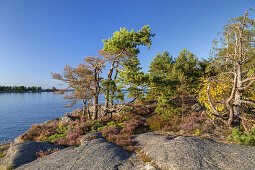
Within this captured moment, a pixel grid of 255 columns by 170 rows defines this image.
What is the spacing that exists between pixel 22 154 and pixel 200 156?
27.8 ft

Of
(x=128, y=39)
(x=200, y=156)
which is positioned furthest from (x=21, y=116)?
(x=200, y=156)

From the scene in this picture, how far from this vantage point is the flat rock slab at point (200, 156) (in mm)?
4133

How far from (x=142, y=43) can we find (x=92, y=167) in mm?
11442

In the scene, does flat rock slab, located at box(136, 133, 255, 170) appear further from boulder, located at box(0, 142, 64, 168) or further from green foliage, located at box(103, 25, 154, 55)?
green foliage, located at box(103, 25, 154, 55)

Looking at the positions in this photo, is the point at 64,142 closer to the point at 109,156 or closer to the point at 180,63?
the point at 109,156

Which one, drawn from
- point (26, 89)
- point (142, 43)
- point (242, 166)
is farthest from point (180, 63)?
point (26, 89)

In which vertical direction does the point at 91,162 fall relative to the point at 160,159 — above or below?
below

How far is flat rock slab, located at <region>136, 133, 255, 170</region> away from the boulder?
239 inches

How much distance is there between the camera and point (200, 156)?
4652 mm

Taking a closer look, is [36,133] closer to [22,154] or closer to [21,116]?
[22,154]

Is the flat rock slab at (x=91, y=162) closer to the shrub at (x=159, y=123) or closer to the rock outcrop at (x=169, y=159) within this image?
the rock outcrop at (x=169, y=159)

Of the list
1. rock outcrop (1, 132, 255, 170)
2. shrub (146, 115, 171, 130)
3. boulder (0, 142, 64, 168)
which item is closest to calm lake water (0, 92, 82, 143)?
boulder (0, 142, 64, 168)

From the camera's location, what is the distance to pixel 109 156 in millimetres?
5297

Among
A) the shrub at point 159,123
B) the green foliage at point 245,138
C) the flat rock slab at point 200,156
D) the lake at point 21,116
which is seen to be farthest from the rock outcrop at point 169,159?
the lake at point 21,116
